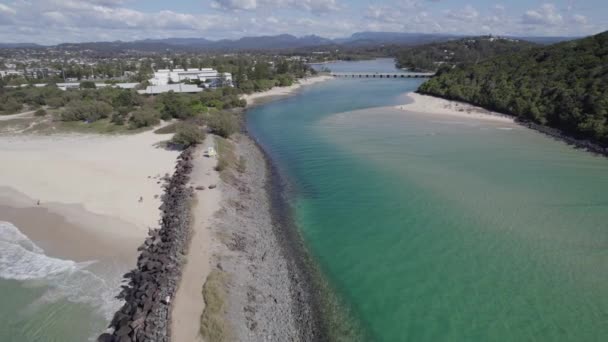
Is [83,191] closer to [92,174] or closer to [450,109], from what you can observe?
[92,174]

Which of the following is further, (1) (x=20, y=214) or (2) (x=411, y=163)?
(2) (x=411, y=163)

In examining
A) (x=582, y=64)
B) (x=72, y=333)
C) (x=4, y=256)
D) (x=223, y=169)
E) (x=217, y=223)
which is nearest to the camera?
(x=72, y=333)

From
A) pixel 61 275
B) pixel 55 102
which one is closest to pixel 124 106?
pixel 55 102

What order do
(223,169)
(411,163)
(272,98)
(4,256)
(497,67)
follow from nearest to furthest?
(4,256)
(223,169)
(411,163)
(497,67)
(272,98)

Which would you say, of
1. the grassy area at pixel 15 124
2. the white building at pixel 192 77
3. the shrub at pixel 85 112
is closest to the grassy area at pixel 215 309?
the shrub at pixel 85 112

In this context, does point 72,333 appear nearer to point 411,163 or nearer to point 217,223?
point 217,223

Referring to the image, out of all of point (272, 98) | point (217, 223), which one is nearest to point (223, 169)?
point (217, 223)

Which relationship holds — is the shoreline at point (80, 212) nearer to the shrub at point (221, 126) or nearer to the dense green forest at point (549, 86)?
the shrub at point (221, 126)
